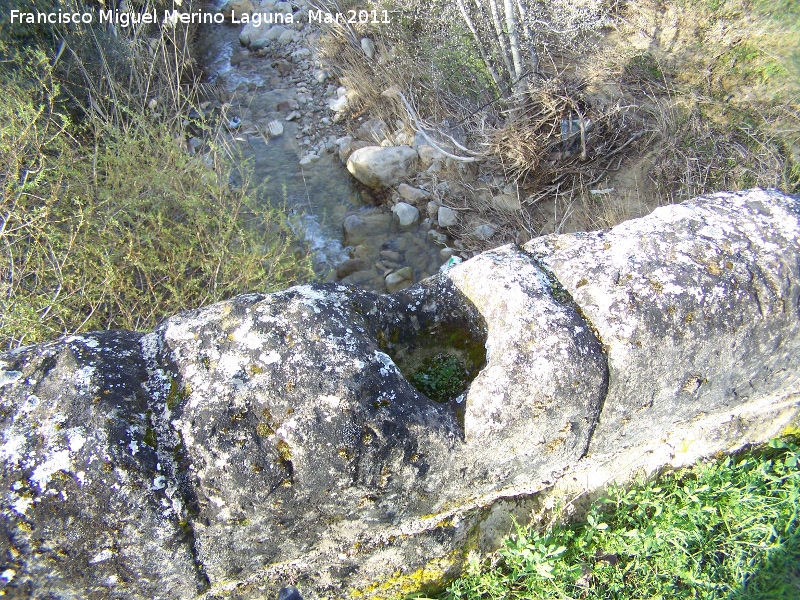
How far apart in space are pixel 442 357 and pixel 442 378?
0.07 metres

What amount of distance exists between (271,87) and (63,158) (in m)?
2.91

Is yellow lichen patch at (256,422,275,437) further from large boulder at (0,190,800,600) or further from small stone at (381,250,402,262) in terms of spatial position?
small stone at (381,250,402,262)

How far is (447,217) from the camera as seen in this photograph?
13.7ft

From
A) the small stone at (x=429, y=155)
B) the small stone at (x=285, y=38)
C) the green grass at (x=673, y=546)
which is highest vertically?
the small stone at (x=285, y=38)

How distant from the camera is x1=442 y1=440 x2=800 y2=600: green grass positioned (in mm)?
1678

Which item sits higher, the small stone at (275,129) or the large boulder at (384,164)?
the small stone at (275,129)

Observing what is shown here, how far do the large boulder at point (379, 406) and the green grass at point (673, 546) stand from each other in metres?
0.14

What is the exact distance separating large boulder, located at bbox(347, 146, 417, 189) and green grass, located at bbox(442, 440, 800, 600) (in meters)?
3.23

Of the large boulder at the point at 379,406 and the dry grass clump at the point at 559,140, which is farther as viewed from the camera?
the dry grass clump at the point at 559,140

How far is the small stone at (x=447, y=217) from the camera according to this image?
4.16 m

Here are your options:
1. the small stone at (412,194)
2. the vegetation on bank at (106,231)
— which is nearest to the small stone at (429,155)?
the small stone at (412,194)

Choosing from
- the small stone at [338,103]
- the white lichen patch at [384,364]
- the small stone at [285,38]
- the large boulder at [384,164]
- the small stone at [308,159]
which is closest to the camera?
the white lichen patch at [384,364]

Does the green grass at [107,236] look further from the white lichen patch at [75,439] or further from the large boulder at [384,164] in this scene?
the white lichen patch at [75,439]

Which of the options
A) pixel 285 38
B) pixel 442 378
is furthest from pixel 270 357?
pixel 285 38
